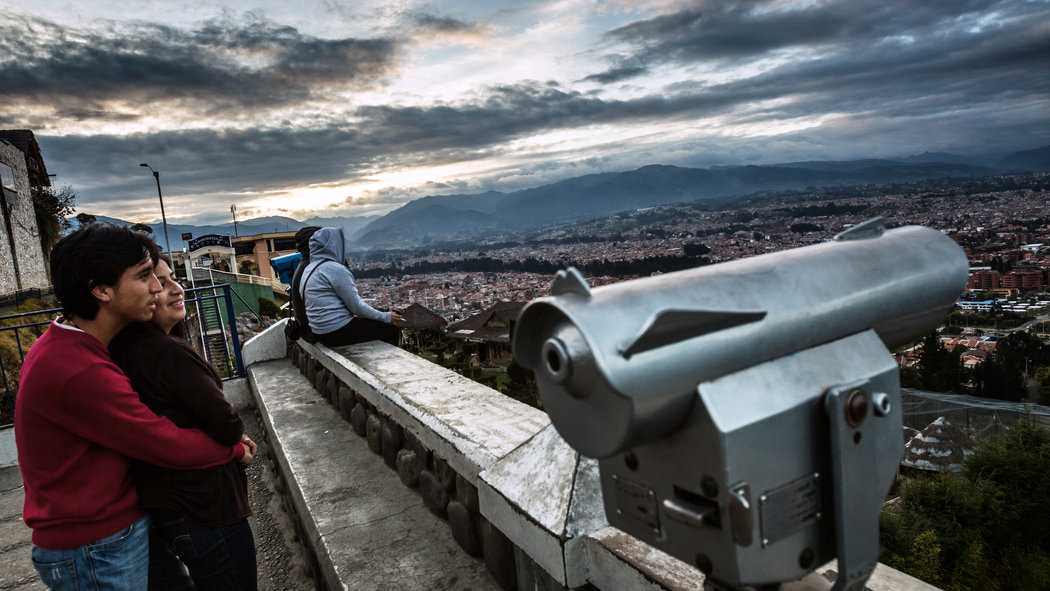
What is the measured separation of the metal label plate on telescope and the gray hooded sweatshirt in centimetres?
414

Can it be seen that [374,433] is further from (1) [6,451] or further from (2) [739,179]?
(2) [739,179]

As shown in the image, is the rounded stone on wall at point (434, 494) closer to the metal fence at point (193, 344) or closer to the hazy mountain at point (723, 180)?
the metal fence at point (193, 344)

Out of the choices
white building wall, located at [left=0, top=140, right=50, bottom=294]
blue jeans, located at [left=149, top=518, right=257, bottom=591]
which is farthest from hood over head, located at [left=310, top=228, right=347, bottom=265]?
white building wall, located at [left=0, top=140, right=50, bottom=294]

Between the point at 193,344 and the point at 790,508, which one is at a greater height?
the point at 790,508

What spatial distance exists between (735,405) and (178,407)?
1648mm

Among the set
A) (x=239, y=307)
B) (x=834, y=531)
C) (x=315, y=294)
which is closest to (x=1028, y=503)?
(x=315, y=294)

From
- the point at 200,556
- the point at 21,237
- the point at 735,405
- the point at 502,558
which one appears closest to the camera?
the point at 735,405

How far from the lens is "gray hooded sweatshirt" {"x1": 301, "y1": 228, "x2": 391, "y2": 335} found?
4695 mm

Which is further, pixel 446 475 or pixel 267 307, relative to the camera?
pixel 267 307

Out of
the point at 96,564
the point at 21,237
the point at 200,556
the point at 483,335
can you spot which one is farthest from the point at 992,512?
the point at 21,237

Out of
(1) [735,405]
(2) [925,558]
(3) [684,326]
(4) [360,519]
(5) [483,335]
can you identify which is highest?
(3) [684,326]

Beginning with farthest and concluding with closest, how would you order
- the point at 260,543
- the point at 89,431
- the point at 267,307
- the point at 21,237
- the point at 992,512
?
the point at 267,307, the point at 21,237, the point at 992,512, the point at 260,543, the point at 89,431

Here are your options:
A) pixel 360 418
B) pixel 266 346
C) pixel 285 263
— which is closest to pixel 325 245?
pixel 360 418

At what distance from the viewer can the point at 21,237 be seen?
76.8 feet
